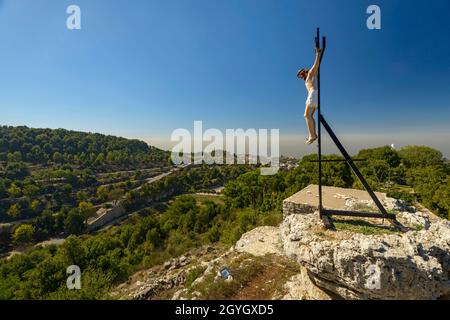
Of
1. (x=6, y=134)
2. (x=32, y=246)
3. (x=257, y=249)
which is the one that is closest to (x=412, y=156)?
(x=257, y=249)

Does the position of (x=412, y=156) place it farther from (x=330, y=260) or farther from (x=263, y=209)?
(x=330, y=260)

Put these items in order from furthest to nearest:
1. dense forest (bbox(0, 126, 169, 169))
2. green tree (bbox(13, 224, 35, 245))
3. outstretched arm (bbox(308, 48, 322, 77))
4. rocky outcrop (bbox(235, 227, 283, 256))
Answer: dense forest (bbox(0, 126, 169, 169)) → green tree (bbox(13, 224, 35, 245)) → rocky outcrop (bbox(235, 227, 283, 256)) → outstretched arm (bbox(308, 48, 322, 77))

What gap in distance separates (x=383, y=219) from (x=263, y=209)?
21.6m

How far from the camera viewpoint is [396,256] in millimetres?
4406

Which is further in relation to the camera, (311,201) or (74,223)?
(74,223)

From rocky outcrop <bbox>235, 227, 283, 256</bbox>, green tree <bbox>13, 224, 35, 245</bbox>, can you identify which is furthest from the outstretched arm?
green tree <bbox>13, 224, 35, 245</bbox>

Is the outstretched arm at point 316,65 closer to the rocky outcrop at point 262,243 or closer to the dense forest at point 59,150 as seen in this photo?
the rocky outcrop at point 262,243

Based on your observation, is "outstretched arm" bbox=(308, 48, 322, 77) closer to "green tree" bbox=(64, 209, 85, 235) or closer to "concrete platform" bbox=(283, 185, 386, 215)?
"concrete platform" bbox=(283, 185, 386, 215)

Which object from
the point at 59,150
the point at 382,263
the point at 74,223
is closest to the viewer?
the point at 382,263

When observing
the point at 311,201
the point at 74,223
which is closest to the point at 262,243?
the point at 311,201

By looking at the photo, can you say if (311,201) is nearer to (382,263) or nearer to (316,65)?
(382,263)

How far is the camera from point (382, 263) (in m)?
4.39

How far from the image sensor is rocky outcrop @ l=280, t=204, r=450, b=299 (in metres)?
4.39
